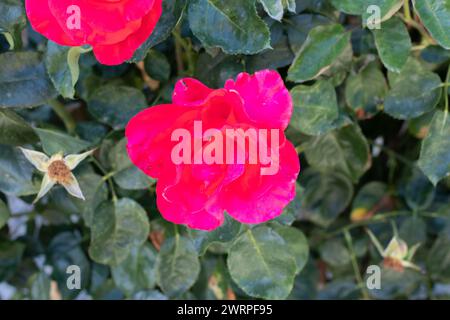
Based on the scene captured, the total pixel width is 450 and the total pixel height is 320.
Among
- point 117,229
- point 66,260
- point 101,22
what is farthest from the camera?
point 66,260

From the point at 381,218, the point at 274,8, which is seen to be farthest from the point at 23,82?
the point at 381,218

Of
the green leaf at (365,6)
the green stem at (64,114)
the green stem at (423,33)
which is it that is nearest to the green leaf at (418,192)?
the green stem at (423,33)

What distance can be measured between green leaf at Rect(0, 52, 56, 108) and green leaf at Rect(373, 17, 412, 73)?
307 mm

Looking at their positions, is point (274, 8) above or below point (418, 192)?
above

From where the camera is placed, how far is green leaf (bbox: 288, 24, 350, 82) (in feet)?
2.05

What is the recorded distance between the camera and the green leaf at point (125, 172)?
710 millimetres

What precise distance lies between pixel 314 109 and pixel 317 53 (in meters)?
0.06

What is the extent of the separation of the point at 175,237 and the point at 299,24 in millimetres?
264

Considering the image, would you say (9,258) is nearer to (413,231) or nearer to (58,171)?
(58,171)

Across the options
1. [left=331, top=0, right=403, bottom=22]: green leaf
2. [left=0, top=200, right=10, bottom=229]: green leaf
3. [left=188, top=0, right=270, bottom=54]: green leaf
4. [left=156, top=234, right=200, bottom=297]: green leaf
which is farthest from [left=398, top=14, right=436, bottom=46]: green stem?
[left=0, top=200, right=10, bottom=229]: green leaf

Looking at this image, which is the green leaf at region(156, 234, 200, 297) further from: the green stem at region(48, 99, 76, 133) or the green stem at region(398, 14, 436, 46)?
the green stem at region(398, 14, 436, 46)

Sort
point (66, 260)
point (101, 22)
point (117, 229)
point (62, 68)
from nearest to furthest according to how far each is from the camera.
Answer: point (101, 22) → point (62, 68) → point (117, 229) → point (66, 260)

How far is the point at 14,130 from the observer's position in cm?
66

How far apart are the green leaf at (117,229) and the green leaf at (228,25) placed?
0.22 m
